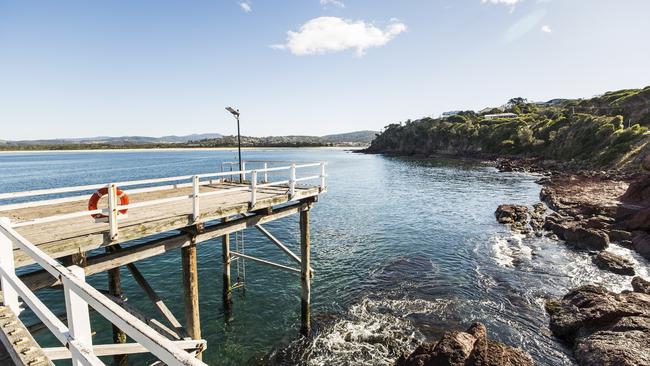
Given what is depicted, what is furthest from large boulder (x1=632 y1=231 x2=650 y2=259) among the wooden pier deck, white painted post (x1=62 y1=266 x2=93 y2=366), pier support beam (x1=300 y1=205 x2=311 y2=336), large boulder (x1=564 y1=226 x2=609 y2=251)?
white painted post (x1=62 y1=266 x2=93 y2=366)

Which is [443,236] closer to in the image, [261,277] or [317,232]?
[317,232]

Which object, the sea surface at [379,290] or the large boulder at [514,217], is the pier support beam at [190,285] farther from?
the large boulder at [514,217]

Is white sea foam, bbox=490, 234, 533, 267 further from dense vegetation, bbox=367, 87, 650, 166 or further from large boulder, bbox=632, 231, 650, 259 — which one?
dense vegetation, bbox=367, 87, 650, 166

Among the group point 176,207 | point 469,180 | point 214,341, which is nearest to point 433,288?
point 214,341

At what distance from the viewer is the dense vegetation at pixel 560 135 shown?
57.6m

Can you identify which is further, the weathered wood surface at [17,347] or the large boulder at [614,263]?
the large boulder at [614,263]

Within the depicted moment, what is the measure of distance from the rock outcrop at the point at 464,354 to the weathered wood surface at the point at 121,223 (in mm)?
6201

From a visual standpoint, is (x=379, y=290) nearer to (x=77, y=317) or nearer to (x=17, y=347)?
(x=17, y=347)

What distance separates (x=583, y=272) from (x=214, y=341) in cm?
1823

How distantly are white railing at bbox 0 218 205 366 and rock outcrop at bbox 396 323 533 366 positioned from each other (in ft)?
26.3

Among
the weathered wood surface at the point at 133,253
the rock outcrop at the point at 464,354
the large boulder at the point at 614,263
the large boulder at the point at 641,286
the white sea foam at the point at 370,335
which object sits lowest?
the white sea foam at the point at 370,335

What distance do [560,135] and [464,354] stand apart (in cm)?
8372

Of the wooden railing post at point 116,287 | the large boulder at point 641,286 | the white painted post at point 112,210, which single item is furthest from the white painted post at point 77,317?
the large boulder at point 641,286

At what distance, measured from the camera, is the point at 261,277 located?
17125 mm
